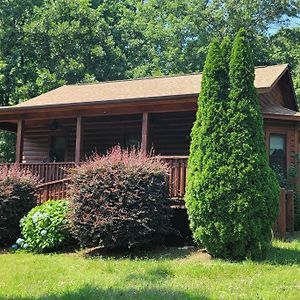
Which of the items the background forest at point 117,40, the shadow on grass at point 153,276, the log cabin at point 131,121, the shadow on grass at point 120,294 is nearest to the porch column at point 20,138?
the log cabin at point 131,121

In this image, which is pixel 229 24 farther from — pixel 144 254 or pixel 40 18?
pixel 144 254

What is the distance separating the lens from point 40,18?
2627 cm

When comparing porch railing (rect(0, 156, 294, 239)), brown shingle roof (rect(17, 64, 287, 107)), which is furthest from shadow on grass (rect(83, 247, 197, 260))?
brown shingle roof (rect(17, 64, 287, 107))

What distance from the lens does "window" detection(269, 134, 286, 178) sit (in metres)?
13.4

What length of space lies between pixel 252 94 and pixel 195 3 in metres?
22.3

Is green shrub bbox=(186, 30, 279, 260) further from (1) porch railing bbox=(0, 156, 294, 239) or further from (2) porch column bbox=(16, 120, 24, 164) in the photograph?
(2) porch column bbox=(16, 120, 24, 164)

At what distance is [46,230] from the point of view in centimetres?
1036

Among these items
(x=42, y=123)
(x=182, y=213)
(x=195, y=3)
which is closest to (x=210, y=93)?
(x=182, y=213)

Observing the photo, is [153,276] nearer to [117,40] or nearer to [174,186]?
[174,186]

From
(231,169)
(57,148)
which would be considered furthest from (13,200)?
(57,148)

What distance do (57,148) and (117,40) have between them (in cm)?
1428

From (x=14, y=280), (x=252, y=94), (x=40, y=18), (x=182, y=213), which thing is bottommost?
(x=14, y=280)

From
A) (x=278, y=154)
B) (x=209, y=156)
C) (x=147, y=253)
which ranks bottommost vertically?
(x=147, y=253)

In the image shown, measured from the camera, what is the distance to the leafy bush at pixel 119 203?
9516 mm
